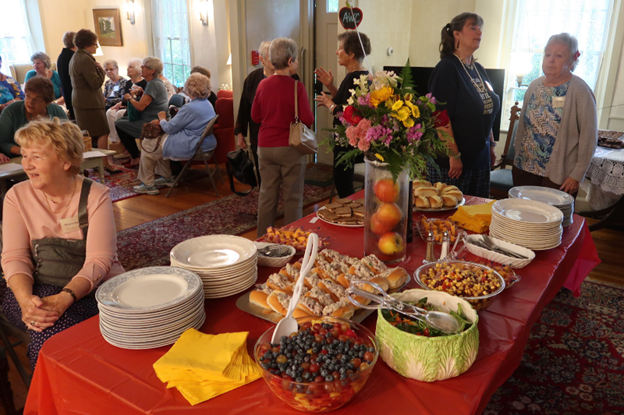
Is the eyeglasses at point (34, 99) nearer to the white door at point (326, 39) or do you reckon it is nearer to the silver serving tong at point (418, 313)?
the white door at point (326, 39)

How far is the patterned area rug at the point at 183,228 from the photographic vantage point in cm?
372

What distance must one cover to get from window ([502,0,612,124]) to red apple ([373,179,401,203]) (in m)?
3.83

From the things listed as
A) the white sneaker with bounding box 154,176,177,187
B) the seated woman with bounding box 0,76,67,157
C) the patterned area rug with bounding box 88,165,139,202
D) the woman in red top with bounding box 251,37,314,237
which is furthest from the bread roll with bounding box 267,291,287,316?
the white sneaker with bounding box 154,176,177,187

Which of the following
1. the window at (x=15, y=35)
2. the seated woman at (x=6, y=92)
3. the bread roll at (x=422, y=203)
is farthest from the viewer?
the window at (x=15, y=35)

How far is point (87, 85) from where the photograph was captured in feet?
18.4

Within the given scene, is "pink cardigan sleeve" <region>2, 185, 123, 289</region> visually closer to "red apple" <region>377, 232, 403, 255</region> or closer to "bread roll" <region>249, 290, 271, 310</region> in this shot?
"bread roll" <region>249, 290, 271, 310</region>

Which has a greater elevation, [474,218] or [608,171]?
[474,218]

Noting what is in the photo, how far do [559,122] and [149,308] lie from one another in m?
2.56

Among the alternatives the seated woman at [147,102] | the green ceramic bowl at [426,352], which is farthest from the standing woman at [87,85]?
the green ceramic bowl at [426,352]

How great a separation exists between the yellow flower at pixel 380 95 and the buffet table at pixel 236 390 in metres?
0.58

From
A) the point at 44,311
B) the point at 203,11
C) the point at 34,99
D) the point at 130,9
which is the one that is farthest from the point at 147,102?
the point at 44,311

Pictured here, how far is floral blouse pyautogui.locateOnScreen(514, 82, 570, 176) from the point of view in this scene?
2773mm

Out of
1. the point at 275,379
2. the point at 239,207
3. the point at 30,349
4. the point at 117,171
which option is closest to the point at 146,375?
the point at 275,379

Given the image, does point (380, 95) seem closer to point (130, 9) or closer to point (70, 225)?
point (70, 225)
